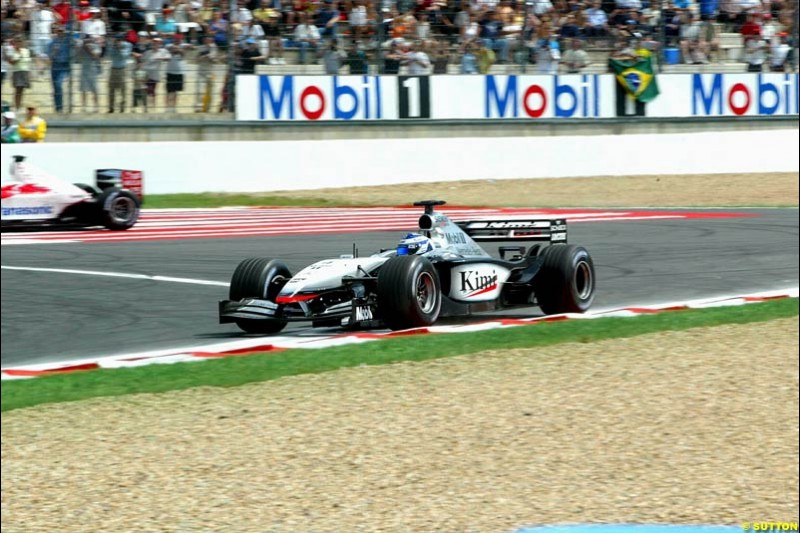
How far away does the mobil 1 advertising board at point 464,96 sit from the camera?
2.68 meters

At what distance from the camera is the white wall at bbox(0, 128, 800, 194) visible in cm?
334

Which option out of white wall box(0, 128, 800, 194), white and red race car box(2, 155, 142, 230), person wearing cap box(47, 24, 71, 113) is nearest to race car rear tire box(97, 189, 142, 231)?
white and red race car box(2, 155, 142, 230)

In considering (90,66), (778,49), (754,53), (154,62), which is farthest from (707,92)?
(90,66)

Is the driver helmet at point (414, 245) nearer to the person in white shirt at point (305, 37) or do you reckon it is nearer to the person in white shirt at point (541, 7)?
the person in white shirt at point (541, 7)

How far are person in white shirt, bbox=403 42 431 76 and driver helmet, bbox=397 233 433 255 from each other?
18.6 inches

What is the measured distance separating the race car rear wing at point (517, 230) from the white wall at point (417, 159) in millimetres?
823

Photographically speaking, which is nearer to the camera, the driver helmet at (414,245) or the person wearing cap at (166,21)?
the driver helmet at (414,245)

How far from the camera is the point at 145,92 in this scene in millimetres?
2980

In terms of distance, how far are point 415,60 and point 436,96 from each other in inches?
31.0

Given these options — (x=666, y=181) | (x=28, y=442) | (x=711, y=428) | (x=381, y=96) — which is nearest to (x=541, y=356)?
(x=711, y=428)

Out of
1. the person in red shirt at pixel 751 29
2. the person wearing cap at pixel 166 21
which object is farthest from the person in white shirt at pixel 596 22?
the person wearing cap at pixel 166 21

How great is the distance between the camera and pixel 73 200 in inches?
190

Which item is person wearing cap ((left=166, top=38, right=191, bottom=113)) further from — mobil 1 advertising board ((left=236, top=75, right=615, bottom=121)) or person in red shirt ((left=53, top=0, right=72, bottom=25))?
person in red shirt ((left=53, top=0, right=72, bottom=25))

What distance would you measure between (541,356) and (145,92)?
1082 cm
